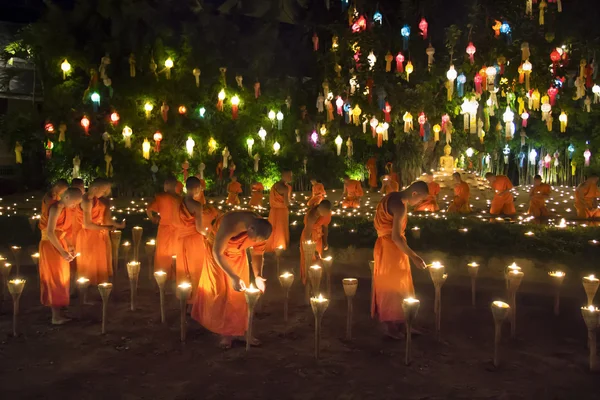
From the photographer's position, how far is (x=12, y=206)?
15312 mm

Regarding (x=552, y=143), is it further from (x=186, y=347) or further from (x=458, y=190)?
(x=186, y=347)

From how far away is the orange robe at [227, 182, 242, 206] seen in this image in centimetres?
1505

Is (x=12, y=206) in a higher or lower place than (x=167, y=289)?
higher

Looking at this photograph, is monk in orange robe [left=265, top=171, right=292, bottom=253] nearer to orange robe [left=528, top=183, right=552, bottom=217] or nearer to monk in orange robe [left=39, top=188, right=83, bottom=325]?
monk in orange robe [left=39, top=188, right=83, bottom=325]

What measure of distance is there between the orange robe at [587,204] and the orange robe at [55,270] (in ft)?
35.0

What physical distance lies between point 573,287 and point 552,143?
69.9ft

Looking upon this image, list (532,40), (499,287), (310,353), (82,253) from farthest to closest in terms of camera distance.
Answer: (532,40) < (499,287) < (82,253) < (310,353)

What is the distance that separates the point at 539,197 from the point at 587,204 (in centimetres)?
98

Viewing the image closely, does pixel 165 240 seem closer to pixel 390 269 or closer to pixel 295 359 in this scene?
pixel 295 359

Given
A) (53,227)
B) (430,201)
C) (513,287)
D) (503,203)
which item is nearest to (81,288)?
(53,227)

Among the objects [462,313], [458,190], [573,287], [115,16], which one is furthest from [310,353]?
[115,16]

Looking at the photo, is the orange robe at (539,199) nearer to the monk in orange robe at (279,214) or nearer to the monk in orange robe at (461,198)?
the monk in orange robe at (461,198)

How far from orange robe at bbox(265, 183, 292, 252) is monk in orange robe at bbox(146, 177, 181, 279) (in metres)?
2.31

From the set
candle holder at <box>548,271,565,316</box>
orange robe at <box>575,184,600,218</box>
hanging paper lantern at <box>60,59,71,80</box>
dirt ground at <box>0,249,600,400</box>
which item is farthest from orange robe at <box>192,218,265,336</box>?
hanging paper lantern at <box>60,59,71,80</box>
